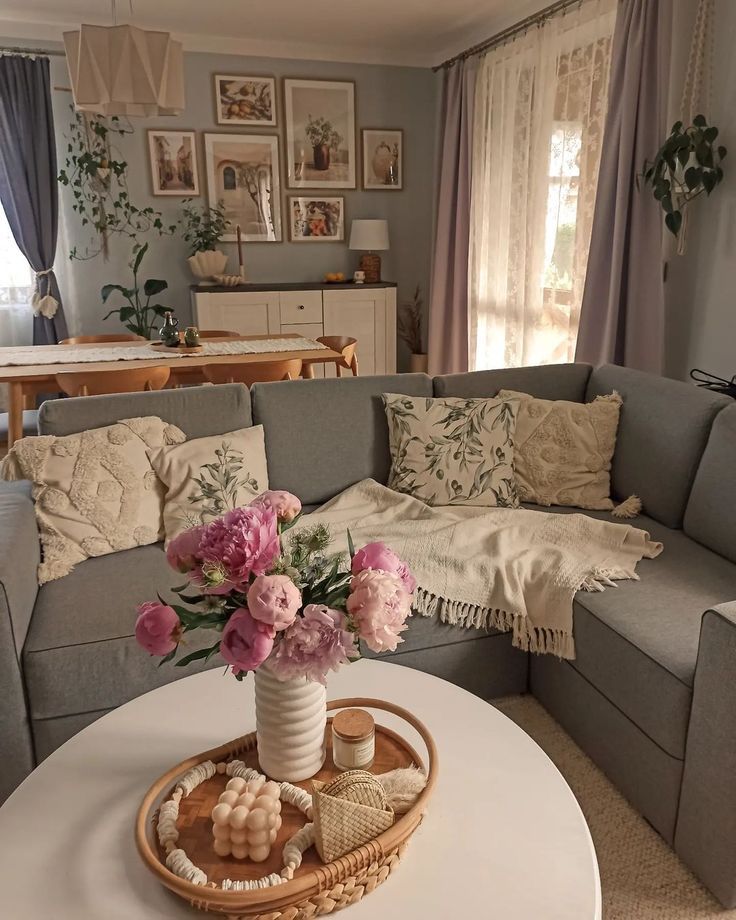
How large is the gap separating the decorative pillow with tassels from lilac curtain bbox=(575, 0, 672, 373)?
85 cm

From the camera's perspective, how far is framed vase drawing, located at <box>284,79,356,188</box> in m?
5.16

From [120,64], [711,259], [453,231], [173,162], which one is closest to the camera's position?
[120,64]

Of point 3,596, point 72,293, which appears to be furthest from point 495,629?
point 72,293

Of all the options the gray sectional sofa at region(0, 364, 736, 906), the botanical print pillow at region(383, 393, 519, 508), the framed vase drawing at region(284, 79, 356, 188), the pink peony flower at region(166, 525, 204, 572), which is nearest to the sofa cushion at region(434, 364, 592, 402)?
the gray sectional sofa at region(0, 364, 736, 906)

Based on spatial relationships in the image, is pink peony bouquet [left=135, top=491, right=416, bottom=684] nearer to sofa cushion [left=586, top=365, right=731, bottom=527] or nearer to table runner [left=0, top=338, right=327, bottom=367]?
sofa cushion [left=586, top=365, right=731, bottom=527]

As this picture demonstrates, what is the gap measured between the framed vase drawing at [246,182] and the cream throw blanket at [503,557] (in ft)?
11.4

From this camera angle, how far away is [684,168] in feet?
9.87

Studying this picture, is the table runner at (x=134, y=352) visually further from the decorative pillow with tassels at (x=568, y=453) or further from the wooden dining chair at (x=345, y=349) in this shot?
the decorative pillow with tassels at (x=568, y=453)

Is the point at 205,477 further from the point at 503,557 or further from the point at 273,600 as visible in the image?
the point at 273,600

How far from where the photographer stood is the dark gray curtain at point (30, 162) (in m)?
4.59

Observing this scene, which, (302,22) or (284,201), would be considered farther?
(284,201)

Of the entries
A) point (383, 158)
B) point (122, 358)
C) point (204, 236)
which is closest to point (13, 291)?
point (204, 236)

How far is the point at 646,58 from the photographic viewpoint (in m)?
3.03

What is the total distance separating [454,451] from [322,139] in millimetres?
3649
